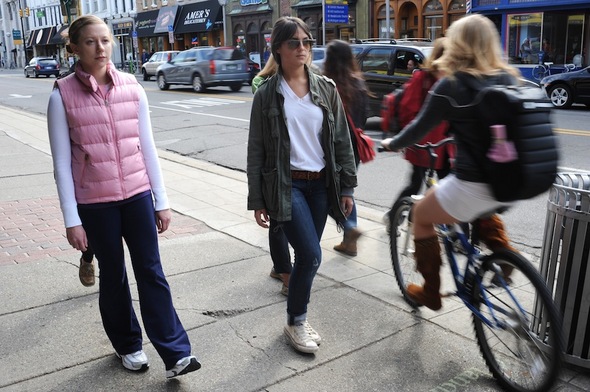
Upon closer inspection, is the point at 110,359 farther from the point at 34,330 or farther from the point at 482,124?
the point at 482,124

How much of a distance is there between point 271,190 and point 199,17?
42.6m

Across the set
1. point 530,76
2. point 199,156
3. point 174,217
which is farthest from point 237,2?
point 174,217

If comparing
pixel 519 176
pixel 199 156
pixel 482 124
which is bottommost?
pixel 199 156

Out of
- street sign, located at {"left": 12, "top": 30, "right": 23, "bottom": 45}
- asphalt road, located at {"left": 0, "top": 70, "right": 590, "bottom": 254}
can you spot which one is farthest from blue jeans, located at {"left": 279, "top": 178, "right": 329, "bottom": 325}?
street sign, located at {"left": 12, "top": 30, "right": 23, "bottom": 45}

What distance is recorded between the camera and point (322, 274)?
4867 millimetres

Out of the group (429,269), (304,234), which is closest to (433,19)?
(429,269)

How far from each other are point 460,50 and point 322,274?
91.9 inches

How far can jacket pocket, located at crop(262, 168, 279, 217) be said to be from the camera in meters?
3.41

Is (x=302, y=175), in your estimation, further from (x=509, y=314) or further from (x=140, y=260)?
(x=509, y=314)

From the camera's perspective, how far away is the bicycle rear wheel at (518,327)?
114 inches

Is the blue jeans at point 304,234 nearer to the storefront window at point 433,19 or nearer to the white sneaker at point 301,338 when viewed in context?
the white sneaker at point 301,338

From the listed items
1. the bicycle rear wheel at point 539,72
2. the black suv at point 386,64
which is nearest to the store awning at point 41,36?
the bicycle rear wheel at point 539,72

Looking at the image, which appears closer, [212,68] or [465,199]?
[465,199]

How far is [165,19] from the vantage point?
46.9 metres
